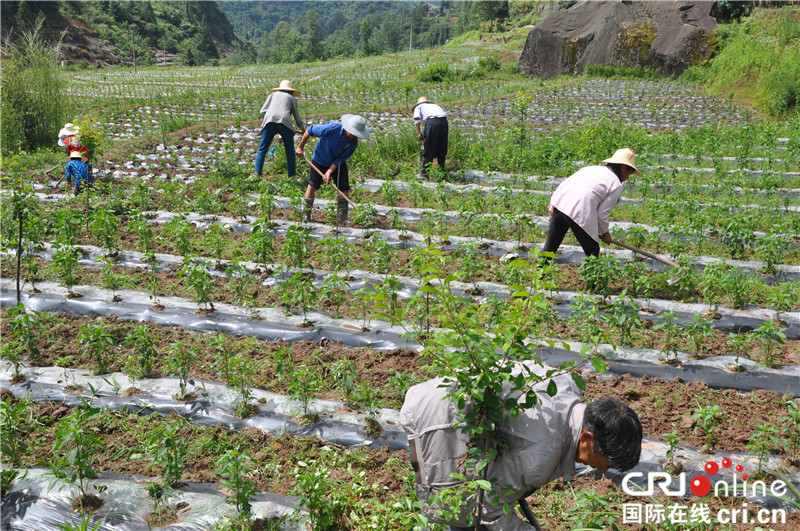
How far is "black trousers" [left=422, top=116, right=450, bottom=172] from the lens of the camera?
742 cm

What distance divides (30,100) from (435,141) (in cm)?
717

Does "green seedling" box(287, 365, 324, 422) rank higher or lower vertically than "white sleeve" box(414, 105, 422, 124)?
lower

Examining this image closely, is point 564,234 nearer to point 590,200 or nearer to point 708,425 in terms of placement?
point 590,200

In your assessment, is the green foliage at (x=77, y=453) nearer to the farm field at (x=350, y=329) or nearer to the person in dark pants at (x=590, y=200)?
the farm field at (x=350, y=329)

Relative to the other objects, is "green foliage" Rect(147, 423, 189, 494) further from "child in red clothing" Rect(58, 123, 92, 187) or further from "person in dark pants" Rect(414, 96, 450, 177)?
"person in dark pants" Rect(414, 96, 450, 177)

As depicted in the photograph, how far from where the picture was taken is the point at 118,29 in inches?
2031

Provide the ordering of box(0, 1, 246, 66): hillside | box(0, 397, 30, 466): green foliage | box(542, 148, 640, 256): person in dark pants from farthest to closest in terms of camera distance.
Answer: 1. box(0, 1, 246, 66): hillside
2. box(542, 148, 640, 256): person in dark pants
3. box(0, 397, 30, 466): green foliage

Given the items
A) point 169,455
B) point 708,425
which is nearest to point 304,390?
point 169,455

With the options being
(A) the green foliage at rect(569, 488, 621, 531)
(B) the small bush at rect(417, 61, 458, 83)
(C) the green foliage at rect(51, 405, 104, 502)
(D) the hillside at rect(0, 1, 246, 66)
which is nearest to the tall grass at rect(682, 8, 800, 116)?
(B) the small bush at rect(417, 61, 458, 83)

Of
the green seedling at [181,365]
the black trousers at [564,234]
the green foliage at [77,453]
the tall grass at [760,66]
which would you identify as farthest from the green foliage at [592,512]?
the tall grass at [760,66]

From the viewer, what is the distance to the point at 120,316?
4297mm

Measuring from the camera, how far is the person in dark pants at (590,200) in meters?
4.39

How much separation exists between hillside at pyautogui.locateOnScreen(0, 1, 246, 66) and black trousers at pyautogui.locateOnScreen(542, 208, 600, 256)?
32.1 m

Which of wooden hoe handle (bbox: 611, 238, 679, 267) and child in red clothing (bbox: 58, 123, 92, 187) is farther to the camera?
child in red clothing (bbox: 58, 123, 92, 187)
